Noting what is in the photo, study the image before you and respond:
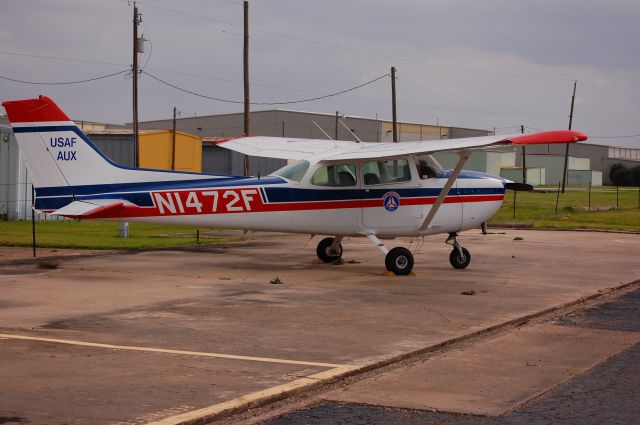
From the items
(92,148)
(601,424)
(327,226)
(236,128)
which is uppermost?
(236,128)

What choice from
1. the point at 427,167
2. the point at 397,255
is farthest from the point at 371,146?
the point at 397,255

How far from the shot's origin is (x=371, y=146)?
1878 centimetres

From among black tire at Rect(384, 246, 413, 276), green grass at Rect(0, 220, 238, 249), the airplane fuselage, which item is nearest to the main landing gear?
black tire at Rect(384, 246, 413, 276)

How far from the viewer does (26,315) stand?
11.3 meters

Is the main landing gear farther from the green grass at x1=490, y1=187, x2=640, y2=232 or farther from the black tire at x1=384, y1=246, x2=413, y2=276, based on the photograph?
the green grass at x1=490, y1=187, x2=640, y2=232

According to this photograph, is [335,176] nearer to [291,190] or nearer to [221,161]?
[291,190]

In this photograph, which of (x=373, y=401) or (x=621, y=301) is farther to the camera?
(x=621, y=301)

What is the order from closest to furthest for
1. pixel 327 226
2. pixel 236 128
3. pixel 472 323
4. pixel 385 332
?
pixel 385 332, pixel 472 323, pixel 327 226, pixel 236 128

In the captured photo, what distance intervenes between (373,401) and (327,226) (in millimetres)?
10432

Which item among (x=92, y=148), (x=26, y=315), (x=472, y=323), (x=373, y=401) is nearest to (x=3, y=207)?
(x=92, y=148)

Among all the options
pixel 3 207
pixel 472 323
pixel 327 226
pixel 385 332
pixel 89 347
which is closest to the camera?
pixel 89 347

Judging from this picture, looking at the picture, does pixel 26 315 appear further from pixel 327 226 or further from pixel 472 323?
pixel 327 226

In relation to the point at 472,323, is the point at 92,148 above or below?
above

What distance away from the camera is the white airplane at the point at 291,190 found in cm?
1647
